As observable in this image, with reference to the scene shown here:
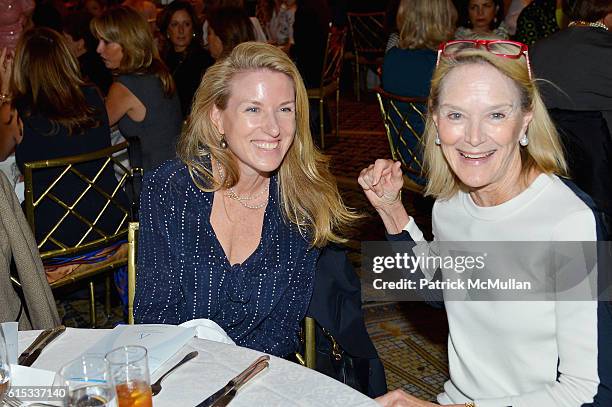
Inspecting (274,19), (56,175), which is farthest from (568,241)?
(274,19)

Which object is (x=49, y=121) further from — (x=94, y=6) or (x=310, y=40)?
(x=94, y=6)

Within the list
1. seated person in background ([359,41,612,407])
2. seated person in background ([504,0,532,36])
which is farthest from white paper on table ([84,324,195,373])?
seated person in background ([504,0,532,36])

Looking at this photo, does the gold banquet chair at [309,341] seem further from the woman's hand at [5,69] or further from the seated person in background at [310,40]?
the seated person in background at [310,40]

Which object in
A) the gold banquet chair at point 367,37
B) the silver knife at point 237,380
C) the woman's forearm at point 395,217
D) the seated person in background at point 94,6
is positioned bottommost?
the silver knife at point 237,380

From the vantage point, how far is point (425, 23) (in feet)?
15.1

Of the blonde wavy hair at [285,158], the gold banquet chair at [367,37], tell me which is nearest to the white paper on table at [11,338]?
the blonde wavy hair at [285,158]

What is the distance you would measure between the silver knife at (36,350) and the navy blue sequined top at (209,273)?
0.39 m

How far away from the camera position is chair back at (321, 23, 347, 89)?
6918mm

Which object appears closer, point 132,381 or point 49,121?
point 132,381

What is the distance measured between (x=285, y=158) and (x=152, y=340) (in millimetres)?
809

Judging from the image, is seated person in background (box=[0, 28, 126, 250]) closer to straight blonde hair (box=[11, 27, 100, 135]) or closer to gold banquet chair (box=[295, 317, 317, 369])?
straight blonde hair (box=[11, 27, 100, 135])

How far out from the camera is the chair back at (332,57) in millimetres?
6918

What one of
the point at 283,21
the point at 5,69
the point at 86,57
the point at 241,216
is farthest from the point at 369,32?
the point at 241,216

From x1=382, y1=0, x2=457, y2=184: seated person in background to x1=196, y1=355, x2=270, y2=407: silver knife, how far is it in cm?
295
